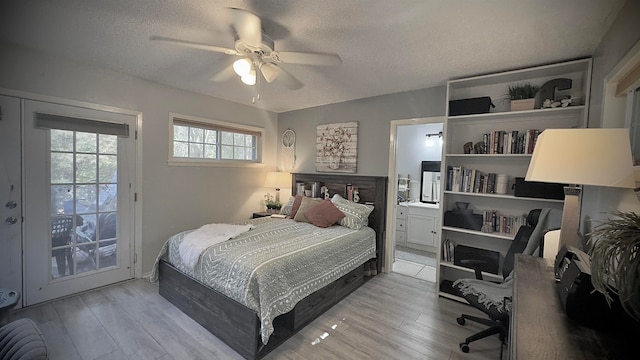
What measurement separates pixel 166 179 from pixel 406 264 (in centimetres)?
368

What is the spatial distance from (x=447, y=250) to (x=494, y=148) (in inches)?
49.8

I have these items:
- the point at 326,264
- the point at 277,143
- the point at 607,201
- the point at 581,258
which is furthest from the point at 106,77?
the point at 607,201

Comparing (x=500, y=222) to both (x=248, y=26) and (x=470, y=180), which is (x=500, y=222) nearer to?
(x=470, y=180)

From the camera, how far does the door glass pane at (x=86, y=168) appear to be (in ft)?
8.89

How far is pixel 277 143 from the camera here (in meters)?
4.79

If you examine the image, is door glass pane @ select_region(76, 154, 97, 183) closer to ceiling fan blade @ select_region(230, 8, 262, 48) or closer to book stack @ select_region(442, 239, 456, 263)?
ceiling fan blade @ select_region(230, 8, 262, 48)

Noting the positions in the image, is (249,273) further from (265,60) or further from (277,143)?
(277,143)

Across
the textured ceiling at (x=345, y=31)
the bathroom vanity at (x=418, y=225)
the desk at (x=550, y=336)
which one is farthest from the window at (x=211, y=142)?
the desk at (x=550, y=336)

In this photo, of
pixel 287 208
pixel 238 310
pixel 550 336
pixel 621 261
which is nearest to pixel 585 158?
pixel 621 261

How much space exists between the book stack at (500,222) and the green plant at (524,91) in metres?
1.23

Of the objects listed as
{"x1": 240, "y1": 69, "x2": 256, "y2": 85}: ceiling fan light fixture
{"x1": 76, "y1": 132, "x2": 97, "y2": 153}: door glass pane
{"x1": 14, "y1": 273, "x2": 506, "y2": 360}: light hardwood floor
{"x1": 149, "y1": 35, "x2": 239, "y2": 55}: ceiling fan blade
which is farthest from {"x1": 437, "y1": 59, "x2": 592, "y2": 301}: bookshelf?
{"x1": 76, "y1": 132, "x2": 97, "y2": 153}: door glass pane

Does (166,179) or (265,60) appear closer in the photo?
(265,60)

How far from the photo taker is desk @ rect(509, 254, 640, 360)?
0.73m

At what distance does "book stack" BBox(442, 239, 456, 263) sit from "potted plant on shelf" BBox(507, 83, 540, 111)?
1.61 metres
